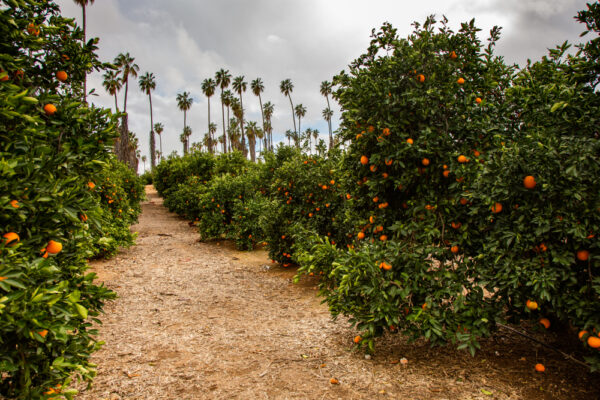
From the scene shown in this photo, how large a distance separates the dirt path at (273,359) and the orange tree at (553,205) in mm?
657

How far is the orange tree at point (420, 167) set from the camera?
3.13 m

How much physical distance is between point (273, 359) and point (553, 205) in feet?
9.95

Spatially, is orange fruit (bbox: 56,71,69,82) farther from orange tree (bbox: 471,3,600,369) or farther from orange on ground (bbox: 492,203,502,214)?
orange on ground (bbox: 492,203,502,214)

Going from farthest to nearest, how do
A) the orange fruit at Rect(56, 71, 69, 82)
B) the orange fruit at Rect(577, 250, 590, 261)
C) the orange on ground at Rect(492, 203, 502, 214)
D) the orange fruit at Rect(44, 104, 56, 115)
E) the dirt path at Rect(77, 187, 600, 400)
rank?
the dirt path at Rect(77, 187, 600, 400) → the orange on ground at Rect(492, 203, 502, 214) → the orange fruit at Rect(56, 71, 69, 82) → the orange fruit at Rect(577, 250, 590, 261) → the orange fruit at Rect(44, 104, 56, 115)

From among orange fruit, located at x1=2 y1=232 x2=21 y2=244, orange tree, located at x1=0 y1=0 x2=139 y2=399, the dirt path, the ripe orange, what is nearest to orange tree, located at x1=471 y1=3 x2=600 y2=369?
the ripe orange

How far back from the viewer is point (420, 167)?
3.45 m

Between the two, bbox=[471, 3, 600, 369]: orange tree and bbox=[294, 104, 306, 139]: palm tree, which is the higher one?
bbox=[294, 104, 306, 139]: palm tree

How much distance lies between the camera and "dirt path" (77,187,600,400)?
2.98 metres

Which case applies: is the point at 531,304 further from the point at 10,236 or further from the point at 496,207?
the point at 10,236

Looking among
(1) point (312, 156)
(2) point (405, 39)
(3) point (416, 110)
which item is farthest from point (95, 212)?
(1) point (312, 156)

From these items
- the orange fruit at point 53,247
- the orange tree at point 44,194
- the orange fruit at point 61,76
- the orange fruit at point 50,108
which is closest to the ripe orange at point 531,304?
the orange tree at point 44,194

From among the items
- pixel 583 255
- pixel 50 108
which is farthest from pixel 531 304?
pixel 50 108

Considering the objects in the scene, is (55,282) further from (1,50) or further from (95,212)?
(1,50)

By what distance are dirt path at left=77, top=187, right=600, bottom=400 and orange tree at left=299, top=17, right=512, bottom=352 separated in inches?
15.9
